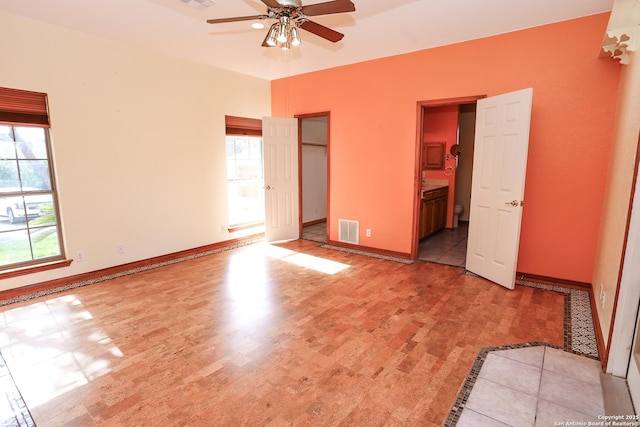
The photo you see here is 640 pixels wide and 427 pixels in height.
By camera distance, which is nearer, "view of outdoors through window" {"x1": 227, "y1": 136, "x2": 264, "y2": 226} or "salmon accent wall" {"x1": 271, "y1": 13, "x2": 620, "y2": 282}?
"salmon accent wall" {"x1": 271, "y1": 13, "x2": 620, "y2": 282}

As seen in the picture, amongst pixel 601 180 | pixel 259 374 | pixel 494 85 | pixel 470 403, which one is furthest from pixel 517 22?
pixel 259 374

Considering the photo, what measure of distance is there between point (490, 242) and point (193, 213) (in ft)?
13.6

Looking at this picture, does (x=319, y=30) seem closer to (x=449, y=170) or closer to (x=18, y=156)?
(x=18, y=156)

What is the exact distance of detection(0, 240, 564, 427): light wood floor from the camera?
1.93 m

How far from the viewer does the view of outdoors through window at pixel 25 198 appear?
11.2 ft

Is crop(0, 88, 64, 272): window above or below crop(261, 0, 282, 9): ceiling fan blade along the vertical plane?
below

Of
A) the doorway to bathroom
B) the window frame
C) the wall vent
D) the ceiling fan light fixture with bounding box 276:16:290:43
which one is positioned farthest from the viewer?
the doorway to bathroom

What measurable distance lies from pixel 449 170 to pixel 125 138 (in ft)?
18.5

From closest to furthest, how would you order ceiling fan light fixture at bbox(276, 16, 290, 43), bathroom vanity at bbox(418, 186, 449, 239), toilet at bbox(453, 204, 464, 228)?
ceiling fan light fixture at bbox(276, 16, 290, 43), bathroom vanity at bbox(418, 186, 449, 239), toilet at bbox(453, 204, 464, 228)

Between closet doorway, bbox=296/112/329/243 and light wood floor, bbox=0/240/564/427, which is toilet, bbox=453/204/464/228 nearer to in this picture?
closet doorway, bbox=296/112/329/243

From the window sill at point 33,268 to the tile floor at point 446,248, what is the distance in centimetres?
455

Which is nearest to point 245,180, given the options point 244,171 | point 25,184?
point 244,171

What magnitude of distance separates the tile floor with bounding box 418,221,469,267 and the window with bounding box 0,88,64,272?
4755 millimetres

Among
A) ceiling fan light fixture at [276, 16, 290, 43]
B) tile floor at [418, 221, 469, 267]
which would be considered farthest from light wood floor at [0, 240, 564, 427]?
ceiling fan light fixture at [276, 16, 290, 43]
